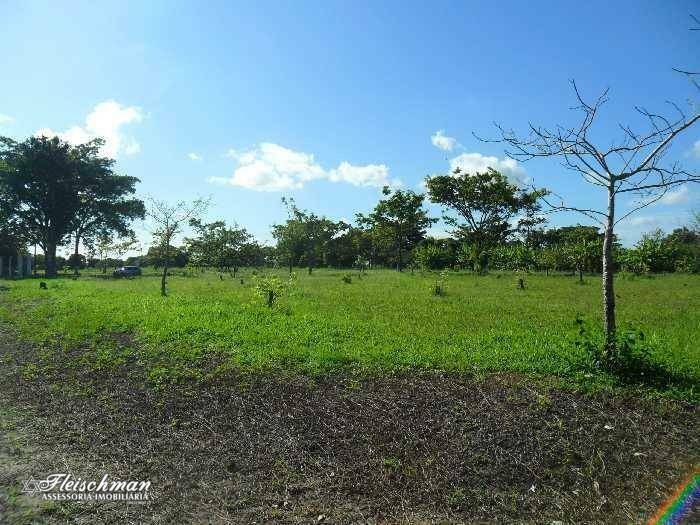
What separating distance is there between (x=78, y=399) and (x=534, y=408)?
6.46m

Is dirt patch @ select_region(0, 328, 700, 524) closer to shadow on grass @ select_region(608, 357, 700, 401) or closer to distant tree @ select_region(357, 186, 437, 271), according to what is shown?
shadow on grass @ select_region(608, 357, 700, 401)

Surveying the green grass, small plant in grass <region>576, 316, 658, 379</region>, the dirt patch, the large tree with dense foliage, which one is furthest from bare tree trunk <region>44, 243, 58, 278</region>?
small plant in grass <region>576, 316, 658, 379</region>

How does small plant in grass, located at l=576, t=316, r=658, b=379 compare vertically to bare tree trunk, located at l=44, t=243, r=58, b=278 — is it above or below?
below

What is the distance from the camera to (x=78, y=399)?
254 inches

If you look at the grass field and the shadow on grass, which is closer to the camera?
the grass field

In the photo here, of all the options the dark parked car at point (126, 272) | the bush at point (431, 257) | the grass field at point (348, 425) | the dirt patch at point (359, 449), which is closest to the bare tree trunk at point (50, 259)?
the dark parked car at point (126, 272)

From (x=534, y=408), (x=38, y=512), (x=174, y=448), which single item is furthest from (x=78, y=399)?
(x=534, y=408)

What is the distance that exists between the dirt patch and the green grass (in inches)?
41.6

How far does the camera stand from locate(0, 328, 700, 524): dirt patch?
12.4ft

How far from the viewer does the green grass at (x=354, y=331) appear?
25.2 feet

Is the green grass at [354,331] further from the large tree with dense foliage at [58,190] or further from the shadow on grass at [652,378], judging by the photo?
the large tree with dense foliage at [58,190]

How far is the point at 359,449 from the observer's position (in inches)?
187

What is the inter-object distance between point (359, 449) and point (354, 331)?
556 cm

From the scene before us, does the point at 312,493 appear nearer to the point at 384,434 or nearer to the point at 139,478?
the point at 384,434
